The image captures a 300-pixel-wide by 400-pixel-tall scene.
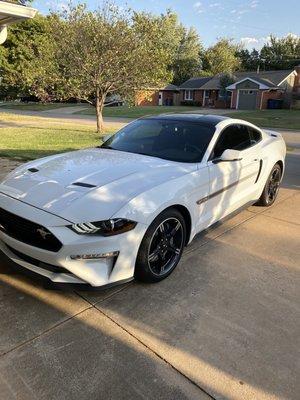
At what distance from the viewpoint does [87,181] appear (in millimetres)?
3520

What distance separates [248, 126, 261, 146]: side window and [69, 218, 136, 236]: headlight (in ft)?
9.63

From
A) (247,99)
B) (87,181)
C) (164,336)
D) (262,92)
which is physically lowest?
(164,336)

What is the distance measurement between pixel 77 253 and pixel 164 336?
0.92m

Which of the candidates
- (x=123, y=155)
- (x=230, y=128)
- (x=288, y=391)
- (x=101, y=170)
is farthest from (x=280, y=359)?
(x=230, y=128)

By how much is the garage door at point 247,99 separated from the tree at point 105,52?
33356 mm

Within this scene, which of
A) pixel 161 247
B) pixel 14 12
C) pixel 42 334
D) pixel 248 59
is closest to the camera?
pixel 42 334

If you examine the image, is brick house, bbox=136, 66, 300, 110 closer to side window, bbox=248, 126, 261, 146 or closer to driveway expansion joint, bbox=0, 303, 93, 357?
side window, bbox=248, 126, 261, 146

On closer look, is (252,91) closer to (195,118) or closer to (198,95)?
(198,95)

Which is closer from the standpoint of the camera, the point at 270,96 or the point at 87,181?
the point at 87,181

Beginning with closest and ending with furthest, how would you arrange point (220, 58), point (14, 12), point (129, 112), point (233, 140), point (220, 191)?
point (220, 191)
point (233, 140)
point (14, 12)
point (129, 112)
point (220, 58)

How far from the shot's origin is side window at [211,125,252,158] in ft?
14.8

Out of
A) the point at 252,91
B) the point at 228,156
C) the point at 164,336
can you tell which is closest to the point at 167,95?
the point at 252,91

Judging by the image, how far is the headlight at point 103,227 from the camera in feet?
9.86

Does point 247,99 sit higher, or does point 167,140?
point 167,140
